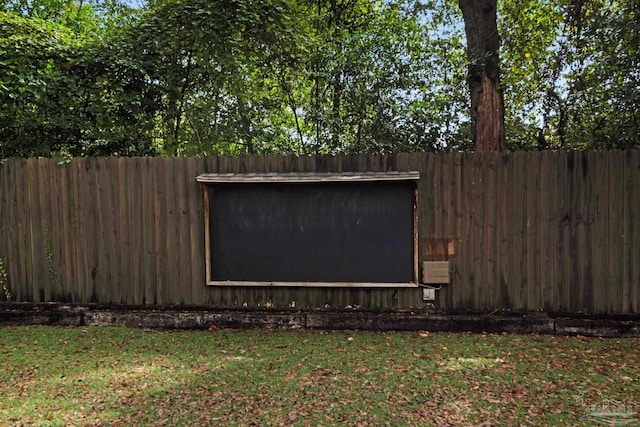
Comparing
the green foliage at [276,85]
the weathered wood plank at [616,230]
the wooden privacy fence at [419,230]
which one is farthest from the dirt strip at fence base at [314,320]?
the green foliage at [276,85]

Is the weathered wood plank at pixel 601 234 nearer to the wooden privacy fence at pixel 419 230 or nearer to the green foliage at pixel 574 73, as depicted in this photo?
the wooden privacy fence at pixel 419 230

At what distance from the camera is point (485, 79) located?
686cm

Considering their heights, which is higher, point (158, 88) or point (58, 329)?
point (158, 88)

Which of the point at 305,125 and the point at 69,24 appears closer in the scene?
the point at 305,125

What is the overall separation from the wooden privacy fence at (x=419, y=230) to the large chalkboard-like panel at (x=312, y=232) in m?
0.20

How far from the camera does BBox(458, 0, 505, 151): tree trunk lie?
6.78 metres

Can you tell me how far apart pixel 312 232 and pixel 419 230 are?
4.33 ft

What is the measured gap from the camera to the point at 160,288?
230 inches

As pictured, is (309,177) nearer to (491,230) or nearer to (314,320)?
(314,320)

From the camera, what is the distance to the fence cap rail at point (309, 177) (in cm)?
539

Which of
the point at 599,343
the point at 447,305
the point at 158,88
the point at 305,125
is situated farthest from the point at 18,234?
the point at 599,343

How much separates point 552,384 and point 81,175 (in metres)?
5.90

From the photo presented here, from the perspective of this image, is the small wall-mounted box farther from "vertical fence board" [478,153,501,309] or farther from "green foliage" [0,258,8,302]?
"green foliage" [0,258,8,302]

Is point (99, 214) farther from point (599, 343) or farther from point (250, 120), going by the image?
point (599, 343)
